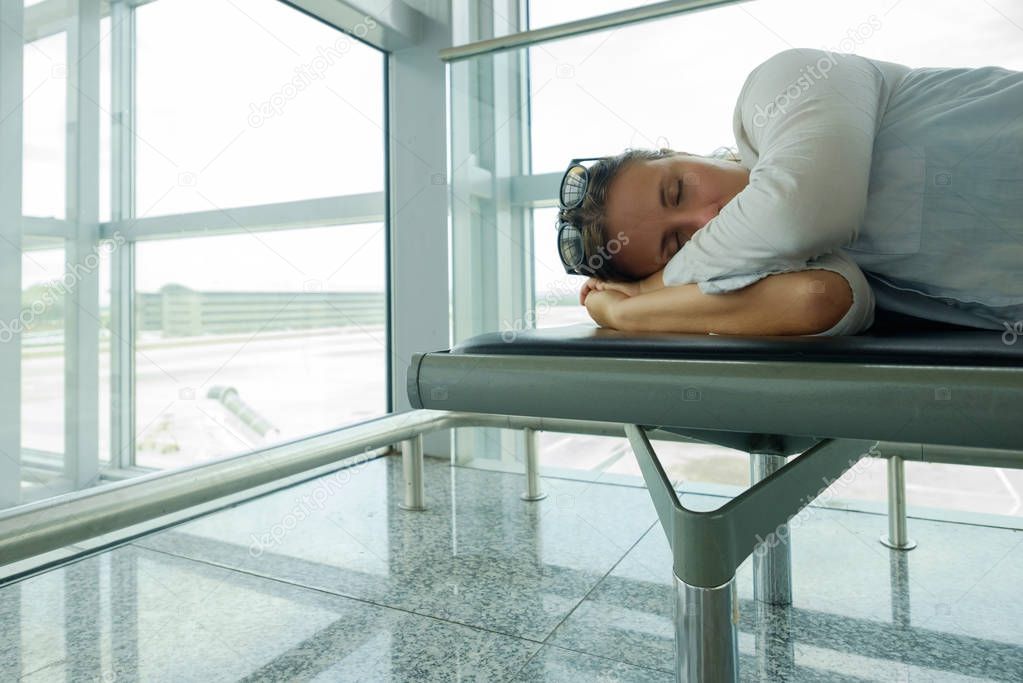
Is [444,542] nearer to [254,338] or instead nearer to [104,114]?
[254,338]

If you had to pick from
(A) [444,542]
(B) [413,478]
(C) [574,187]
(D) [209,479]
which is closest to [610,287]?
(C) [574,187]

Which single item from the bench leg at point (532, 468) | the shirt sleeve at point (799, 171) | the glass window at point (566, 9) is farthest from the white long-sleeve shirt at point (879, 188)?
the glass window at point (566, 9)

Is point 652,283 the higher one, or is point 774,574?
point 652,283

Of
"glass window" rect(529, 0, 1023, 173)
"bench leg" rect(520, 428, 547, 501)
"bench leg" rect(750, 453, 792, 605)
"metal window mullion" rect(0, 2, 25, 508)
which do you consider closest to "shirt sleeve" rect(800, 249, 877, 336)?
"bench leg" rect(750, 453, 792, 605)

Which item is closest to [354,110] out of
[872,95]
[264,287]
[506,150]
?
[506,150]

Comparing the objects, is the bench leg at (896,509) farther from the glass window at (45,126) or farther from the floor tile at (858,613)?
the glass window at (45,126)

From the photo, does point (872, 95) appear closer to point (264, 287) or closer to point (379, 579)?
point (379, 579)

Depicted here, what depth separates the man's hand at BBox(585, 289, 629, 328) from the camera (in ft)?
2.88

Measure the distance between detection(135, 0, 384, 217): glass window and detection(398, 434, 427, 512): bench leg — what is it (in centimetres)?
84

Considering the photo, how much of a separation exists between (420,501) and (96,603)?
2.28 ft

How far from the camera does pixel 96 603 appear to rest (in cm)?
110

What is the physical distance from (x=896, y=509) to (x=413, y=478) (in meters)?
1.05

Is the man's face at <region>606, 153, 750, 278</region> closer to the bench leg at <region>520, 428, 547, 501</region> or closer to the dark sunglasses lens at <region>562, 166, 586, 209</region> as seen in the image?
the dark sunglasses lens at <region>562, 166, 586, 209</region>

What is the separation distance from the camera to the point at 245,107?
5.69 ft
